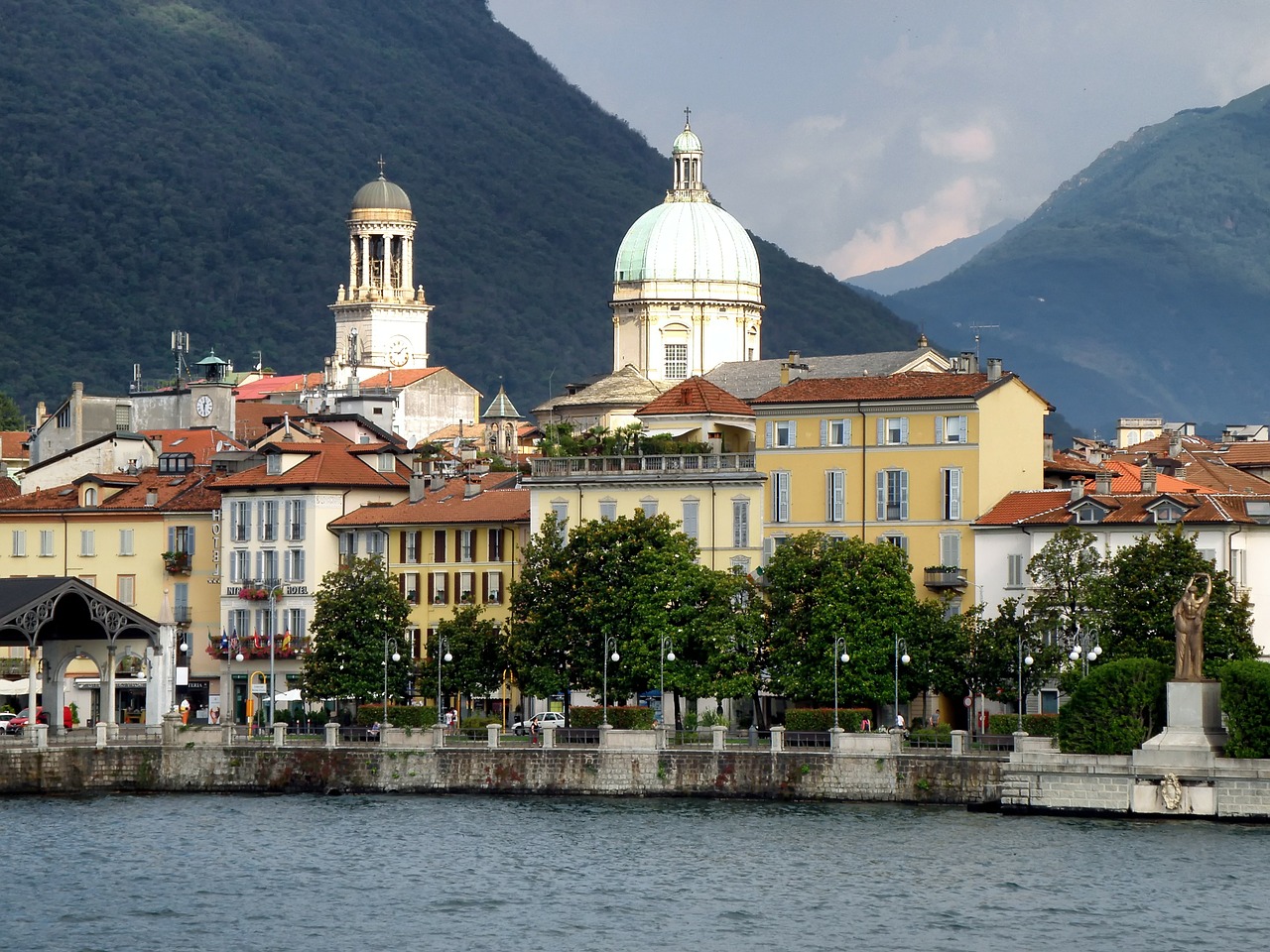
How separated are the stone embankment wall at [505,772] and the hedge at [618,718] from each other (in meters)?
4.87

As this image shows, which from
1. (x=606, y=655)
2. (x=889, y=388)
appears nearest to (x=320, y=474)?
(x=606, y=655)

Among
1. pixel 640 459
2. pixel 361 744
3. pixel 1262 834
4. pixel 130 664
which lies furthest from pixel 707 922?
pixel 130 664

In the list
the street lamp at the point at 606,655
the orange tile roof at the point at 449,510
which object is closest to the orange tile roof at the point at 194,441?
the orange tile roof at the point at 449,510

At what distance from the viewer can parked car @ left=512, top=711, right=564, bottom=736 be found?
96.9 metres

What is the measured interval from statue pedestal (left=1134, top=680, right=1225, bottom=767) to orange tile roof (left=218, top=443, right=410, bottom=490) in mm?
46511

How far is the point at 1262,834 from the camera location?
2997 inches

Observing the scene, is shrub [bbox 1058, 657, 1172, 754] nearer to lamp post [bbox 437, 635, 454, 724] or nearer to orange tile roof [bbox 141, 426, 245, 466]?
lamp post [bbox 437, 635, 454, 724]

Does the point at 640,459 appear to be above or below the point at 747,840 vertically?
above

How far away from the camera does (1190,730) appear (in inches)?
3196

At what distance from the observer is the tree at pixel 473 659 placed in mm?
104625

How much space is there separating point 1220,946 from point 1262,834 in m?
13.7

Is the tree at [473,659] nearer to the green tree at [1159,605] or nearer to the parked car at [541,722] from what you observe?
the parked car at [541,722]

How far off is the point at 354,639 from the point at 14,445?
230 feet

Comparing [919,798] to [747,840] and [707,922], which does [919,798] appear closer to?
[747,840]
